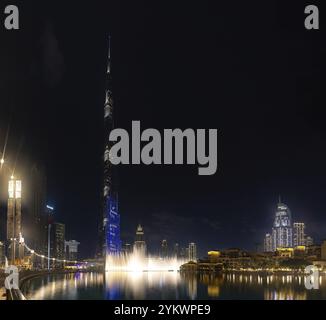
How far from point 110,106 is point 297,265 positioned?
7459 centimetres

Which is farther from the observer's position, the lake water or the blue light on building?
the blue light on building

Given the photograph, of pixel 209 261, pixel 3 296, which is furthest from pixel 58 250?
pixel 3 296

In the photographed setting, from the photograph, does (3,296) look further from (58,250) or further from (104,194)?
(58,250)

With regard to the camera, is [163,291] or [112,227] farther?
[112,227]

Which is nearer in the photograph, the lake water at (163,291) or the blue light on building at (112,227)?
the lake water at (163,291)
